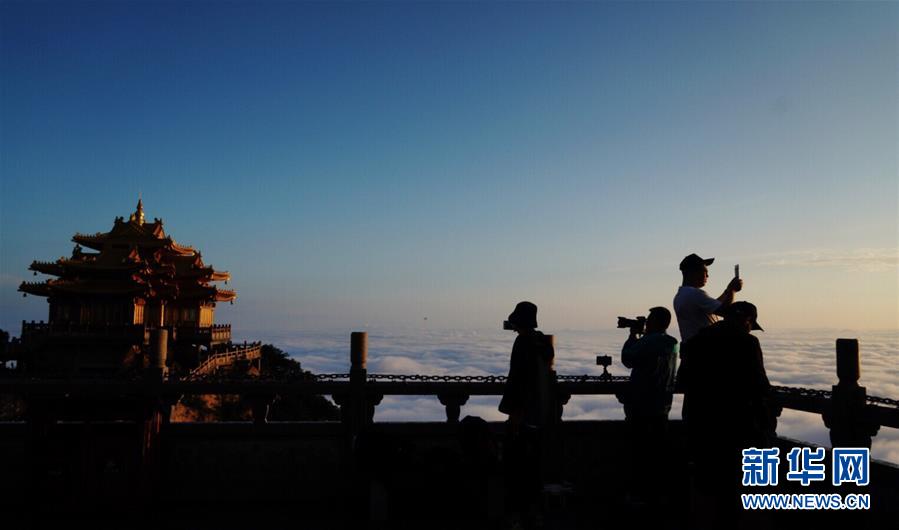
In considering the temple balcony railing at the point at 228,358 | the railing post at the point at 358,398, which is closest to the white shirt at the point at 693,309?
the railing post at the point at 358,398

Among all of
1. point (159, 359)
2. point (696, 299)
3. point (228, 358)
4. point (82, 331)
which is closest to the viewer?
point (696, 299)

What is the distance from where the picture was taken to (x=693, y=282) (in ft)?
19.4

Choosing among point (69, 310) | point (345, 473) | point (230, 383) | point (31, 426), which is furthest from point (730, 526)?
point (69, 310)

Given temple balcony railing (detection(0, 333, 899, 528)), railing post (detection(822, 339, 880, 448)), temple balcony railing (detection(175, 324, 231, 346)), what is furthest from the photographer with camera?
temple balcony railing (detection(175, 324, 231, 346))

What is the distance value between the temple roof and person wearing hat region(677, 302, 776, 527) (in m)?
44.2

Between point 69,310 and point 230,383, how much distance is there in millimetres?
42007

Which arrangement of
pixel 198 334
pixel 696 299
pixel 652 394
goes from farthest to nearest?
pixel 198 334 → pixel 652 394 → pixel 696 299

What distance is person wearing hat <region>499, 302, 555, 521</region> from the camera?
16.9 ft

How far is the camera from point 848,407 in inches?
244

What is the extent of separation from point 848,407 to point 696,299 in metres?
2.07

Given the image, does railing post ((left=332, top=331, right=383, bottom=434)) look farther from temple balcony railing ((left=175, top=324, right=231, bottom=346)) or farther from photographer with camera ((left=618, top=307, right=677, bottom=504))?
temple balcony railing ((left=175, top=324, right=231, bottom=346))

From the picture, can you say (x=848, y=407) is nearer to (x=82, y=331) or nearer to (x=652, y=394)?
(x=652, y=394)

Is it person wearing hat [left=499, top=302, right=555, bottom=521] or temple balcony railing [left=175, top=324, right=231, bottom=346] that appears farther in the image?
temple balcony railing [left=175, top=324, right=231, bottom=346]

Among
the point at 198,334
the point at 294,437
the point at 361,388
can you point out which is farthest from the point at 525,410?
the point at 198,334
